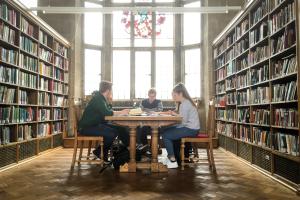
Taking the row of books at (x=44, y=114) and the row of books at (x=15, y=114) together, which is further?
the row of books at (x=44, y=114)

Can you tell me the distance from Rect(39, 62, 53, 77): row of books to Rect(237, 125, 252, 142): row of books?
3.85m

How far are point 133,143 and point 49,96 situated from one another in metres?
3.34

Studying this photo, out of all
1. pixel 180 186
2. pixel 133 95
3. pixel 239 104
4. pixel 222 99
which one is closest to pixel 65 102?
pixel 133 95

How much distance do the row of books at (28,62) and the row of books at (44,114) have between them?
0.84 m

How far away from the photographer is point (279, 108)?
13.4ft

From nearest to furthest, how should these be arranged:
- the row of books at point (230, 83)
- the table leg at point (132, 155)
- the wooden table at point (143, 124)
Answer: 1. the wooden table at point (143, 124)
2. the table leg at point (132, 155)
3. the row of books at point (230, 83)

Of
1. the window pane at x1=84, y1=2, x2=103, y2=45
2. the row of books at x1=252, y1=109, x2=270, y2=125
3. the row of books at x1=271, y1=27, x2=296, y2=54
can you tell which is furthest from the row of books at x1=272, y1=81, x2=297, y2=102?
the window pane at x1=84, y1=2, x2=103, y2=45

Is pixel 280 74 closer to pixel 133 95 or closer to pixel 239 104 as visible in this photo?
pixel 239 104

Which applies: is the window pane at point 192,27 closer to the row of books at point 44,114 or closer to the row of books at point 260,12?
the row of books at point 260,12

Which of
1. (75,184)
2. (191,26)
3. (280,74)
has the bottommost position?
(75,184)

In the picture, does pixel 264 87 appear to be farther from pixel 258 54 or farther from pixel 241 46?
pixel 241 46

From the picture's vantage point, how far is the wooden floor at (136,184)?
2943 mm

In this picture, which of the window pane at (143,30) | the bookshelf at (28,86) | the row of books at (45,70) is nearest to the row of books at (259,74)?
the bookshelf at (28,86)

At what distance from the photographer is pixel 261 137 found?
4.48 m
